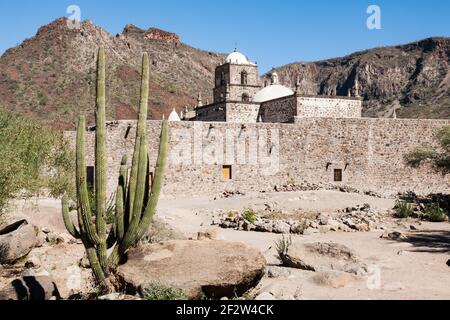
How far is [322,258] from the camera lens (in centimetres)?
951

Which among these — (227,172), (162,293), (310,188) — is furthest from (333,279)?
(227,172)

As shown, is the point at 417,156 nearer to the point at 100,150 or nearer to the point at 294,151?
the point at 294,151

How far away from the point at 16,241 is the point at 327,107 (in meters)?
21.0

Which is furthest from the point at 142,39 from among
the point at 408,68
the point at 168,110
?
Answer: the point at 408,68

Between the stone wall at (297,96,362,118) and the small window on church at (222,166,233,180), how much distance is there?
510 centimetres

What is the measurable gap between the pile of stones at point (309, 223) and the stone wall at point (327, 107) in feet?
33.5

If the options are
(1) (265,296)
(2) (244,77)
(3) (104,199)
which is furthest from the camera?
(2) (244,77)

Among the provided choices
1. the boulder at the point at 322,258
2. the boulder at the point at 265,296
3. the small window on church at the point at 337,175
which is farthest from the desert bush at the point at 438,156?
the boulder at the point at 265,296

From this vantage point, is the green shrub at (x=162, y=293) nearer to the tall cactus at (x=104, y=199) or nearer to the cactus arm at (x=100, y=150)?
the tall cactus at (x=104, y=199)

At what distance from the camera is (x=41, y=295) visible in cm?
820

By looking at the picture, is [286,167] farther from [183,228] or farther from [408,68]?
[408,68]

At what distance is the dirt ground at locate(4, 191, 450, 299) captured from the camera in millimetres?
7727

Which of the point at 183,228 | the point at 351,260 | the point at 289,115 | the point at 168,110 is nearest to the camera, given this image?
the point at 351,260

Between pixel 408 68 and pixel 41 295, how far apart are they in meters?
89.3
